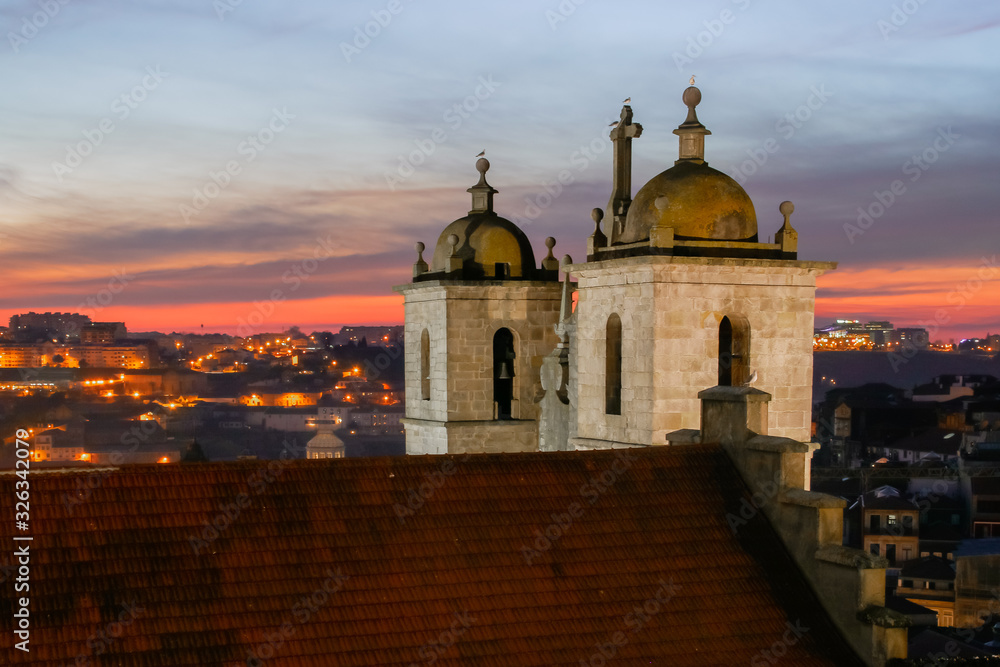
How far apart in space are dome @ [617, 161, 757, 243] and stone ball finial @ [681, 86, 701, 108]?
1.00 meters

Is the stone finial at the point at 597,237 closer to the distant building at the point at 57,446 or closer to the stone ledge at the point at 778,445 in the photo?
the stone ledge at the point at 778,445

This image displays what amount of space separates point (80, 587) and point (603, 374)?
1058cm

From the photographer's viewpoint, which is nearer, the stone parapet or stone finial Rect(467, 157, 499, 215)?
the stone parapet

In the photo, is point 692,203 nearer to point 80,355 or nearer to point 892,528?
point 892,528

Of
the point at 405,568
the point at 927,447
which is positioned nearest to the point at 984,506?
the point at 927,447

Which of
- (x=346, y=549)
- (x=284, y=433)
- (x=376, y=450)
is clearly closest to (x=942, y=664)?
(x=346, y=549)

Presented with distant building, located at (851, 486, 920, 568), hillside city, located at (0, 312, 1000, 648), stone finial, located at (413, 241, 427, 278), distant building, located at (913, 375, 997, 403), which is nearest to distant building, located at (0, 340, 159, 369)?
hillside city, located at (0, 312, 1000, 648)

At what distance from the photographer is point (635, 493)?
1423 cm

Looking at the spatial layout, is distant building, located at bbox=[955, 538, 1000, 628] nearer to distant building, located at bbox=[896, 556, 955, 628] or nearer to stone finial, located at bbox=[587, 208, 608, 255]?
distant building, located at bbox=[896, 556, 955, 628]

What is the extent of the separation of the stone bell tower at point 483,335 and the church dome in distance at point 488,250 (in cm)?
2

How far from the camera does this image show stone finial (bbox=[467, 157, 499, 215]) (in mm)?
27766

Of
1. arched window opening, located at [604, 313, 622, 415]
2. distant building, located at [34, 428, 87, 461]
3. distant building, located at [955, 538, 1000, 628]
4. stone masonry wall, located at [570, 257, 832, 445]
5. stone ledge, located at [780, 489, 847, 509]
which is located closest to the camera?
stone ledge, located at [780, 489, 847, 509]

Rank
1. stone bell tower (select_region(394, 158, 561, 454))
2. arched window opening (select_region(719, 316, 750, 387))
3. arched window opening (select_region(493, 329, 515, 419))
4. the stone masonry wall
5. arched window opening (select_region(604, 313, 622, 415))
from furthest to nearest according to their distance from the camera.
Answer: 1. arched window opening (select_region(493, 329, 515, 419))
2. stone bell tower (select_region(394, 158, 561, 454))
3. arched window opening (select_region(604, 313, 622, 415))
4. arched window opening (select_region(719, 316, 750, 387))
5. the stone masonry wall

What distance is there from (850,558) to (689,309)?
664 cm
